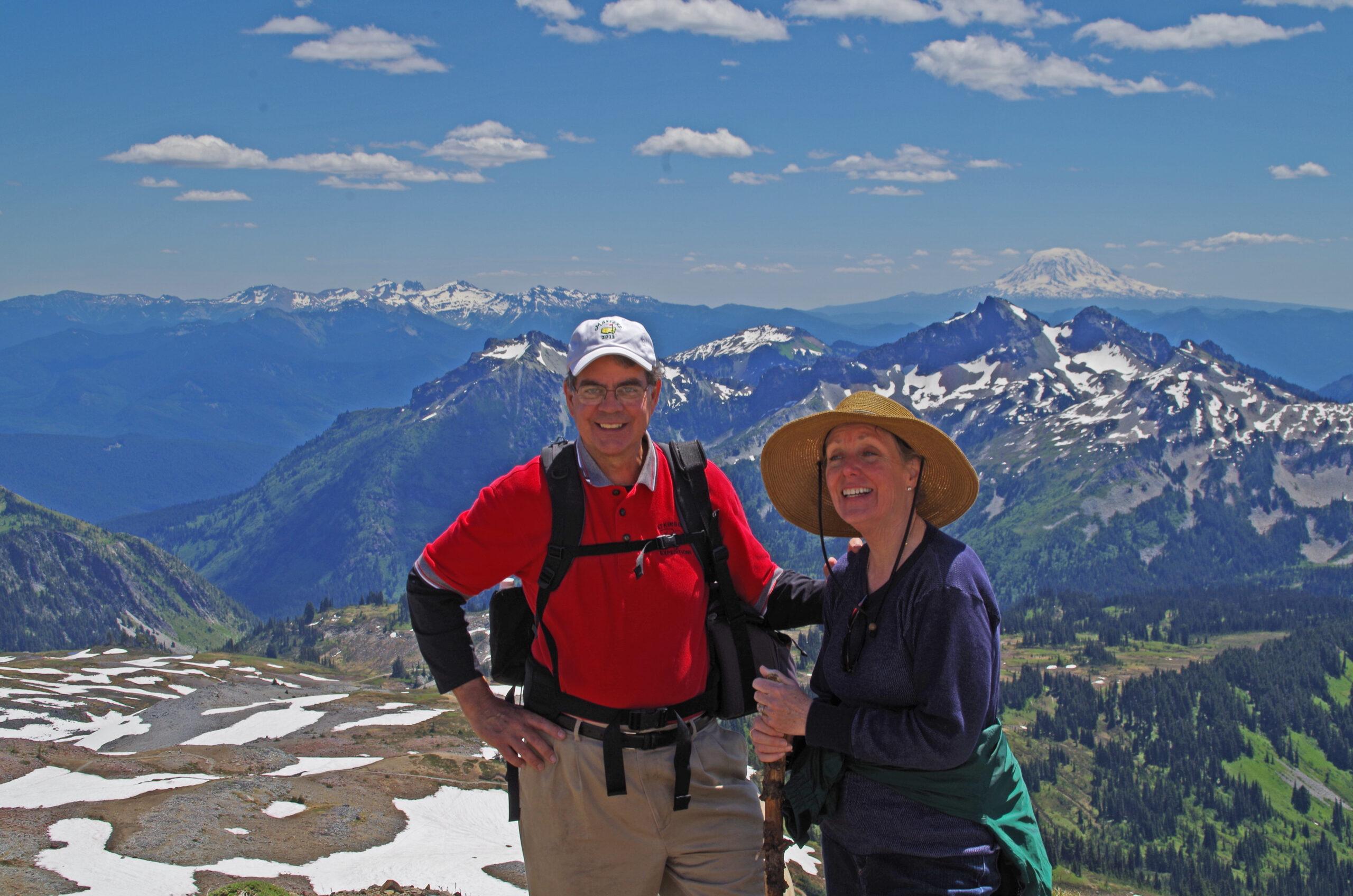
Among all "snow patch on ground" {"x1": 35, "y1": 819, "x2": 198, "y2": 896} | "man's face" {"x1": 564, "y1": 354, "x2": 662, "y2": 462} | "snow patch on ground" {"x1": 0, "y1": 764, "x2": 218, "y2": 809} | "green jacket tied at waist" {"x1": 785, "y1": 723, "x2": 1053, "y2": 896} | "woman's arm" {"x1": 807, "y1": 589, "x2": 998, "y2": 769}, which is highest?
"man's face" {"x1": 564, "y1": 354, "x2": 662, "y2": 462}

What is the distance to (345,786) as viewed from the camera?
183 ft

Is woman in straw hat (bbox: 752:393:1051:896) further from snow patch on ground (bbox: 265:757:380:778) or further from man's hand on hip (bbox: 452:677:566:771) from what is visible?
snow patch on ground (bbox: 265:757:380:778)

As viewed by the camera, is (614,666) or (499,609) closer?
(614,666)

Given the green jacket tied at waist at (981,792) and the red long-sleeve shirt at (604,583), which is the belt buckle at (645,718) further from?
the green jacket tied at waist at (981,792)

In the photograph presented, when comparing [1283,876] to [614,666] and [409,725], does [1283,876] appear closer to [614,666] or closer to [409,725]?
[409,725]

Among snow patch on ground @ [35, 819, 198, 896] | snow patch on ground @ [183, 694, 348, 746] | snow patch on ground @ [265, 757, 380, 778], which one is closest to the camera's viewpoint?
snow patch on ground @ [35, 819, 198, 896]

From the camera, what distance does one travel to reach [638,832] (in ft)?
26.9

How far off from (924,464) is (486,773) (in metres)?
65.5

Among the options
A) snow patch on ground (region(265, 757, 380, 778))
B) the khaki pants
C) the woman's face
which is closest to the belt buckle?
the khaki pants

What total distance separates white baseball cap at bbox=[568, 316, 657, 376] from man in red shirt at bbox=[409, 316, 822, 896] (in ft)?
0.05

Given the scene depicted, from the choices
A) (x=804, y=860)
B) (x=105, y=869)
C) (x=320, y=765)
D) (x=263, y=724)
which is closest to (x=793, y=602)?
(x=105, y=869)

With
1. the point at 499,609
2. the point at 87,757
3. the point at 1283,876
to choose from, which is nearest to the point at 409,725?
the point at 87,757

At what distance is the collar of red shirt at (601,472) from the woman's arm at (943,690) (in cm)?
277

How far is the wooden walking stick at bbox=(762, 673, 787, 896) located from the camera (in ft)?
25.6
